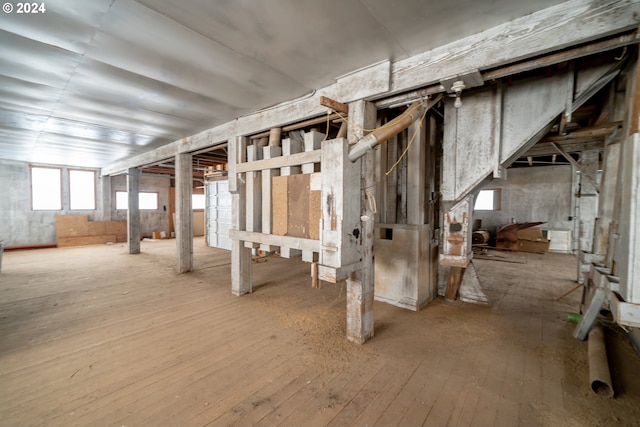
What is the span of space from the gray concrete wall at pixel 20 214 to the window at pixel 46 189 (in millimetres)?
155

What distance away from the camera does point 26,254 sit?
7.88 metres

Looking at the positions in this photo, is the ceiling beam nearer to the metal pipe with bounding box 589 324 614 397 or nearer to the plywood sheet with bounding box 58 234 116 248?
the metal pipe with bounding box 589 324 614 397

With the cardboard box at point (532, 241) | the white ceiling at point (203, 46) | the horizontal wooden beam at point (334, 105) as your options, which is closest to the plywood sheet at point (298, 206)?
the horizontal wooden beam at point (334, 105)

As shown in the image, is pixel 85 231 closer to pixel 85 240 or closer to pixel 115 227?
pixel 85 240

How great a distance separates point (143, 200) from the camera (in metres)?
11.3

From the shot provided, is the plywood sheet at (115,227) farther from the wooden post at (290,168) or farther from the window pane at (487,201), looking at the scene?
the window pane at (487,201)

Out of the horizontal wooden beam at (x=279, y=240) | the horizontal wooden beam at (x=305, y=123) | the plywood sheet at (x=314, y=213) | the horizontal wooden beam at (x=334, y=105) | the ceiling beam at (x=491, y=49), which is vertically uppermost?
the ceiling beam at (x=491, y=49)

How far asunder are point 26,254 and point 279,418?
10636mm

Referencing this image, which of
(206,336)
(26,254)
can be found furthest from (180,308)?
(26,254)

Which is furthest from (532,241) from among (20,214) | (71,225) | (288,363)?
(20,214)

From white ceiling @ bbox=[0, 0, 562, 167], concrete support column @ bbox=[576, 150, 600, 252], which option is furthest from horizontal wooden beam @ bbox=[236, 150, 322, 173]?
concrete support column @ bbox=[576, 150, 600, 252]

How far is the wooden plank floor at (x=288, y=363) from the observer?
5.89ft

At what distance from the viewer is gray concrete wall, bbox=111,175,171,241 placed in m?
10.6

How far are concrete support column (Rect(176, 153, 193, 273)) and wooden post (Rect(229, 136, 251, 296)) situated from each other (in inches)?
77.2
